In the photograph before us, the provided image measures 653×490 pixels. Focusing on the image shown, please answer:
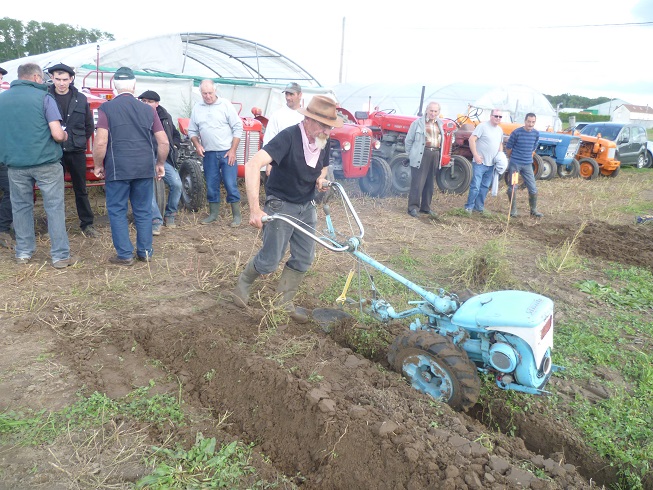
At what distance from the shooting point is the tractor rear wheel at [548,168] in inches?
572

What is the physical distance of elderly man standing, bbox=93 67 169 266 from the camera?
4.89 meters

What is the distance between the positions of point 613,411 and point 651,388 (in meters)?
0.47

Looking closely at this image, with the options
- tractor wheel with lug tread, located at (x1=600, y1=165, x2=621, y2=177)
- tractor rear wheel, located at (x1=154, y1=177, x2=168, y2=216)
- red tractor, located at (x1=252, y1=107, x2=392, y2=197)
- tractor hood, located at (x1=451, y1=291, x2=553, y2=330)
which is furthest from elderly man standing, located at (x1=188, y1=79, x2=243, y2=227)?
tractor wheel with lug tread, located at (x1=600, y1=165, x2=621, y2=177)

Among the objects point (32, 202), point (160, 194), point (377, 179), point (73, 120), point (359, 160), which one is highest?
point (73, 120)

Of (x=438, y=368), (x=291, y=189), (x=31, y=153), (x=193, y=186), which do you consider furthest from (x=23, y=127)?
(x=438, y=368)

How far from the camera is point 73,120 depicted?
5.59m

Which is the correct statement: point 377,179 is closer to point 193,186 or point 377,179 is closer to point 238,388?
point 193,186

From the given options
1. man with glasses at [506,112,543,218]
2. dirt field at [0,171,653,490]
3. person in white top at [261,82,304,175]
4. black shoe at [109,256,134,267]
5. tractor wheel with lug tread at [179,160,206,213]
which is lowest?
dirt field at [0,171,653,490]

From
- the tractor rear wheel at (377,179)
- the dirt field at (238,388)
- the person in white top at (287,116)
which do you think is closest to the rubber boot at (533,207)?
the tractor rear wheel at (377,179)

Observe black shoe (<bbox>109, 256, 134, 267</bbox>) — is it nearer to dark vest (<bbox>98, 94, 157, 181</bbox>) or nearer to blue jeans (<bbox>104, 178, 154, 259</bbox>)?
blue jeans (<bbox>104, 178, 154, 259</bbox>)

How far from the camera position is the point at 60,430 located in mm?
2742

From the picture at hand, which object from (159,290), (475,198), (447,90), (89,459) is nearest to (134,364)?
(89,459)

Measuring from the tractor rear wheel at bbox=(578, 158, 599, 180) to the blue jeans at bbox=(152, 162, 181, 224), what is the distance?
525 inches

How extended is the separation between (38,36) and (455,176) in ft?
153
